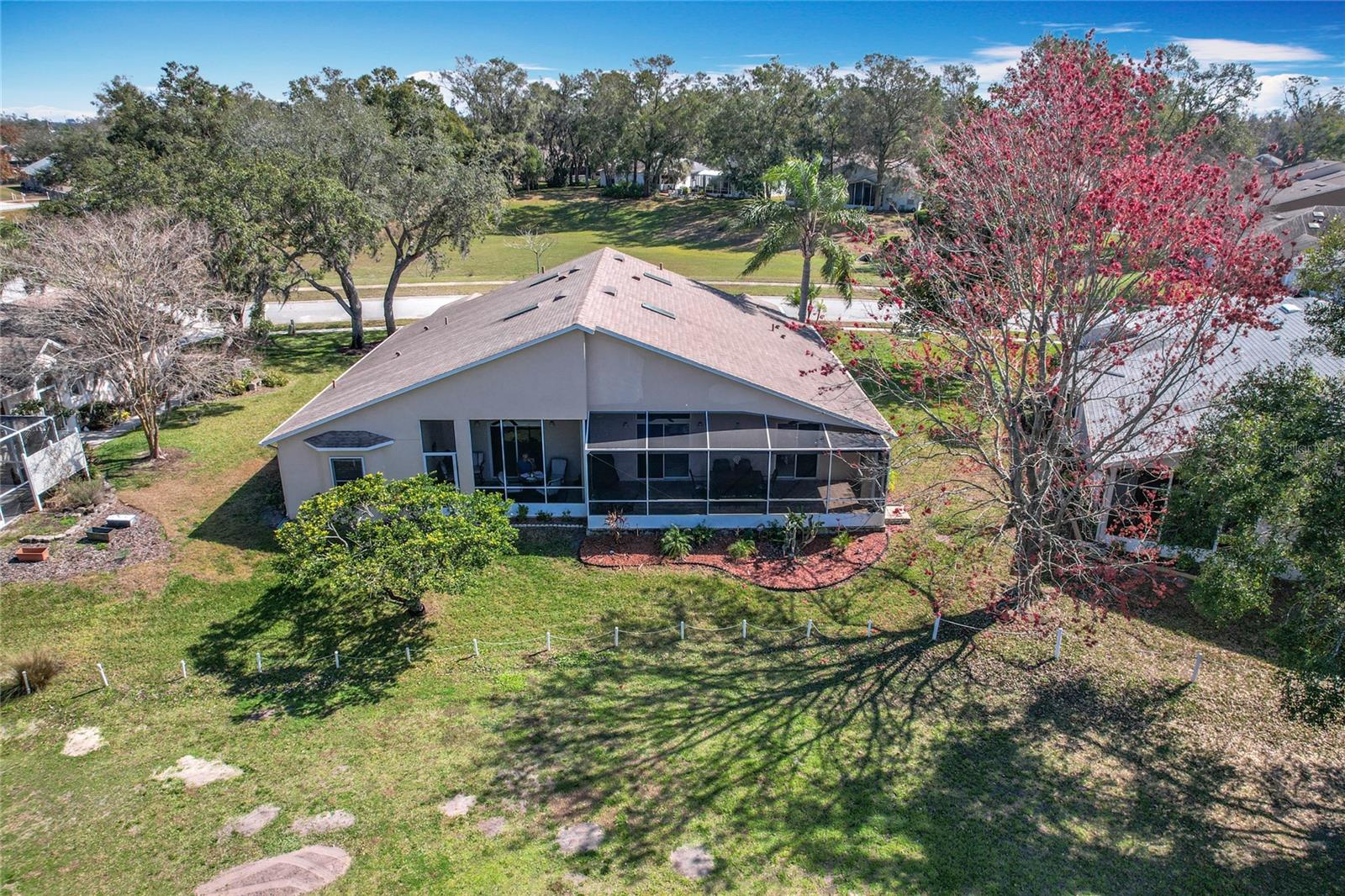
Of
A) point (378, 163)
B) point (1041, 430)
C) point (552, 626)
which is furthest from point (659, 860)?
point (378, 163)

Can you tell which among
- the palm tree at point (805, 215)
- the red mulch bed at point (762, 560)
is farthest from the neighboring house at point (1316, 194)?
the red mulch bed at point (762, 560)

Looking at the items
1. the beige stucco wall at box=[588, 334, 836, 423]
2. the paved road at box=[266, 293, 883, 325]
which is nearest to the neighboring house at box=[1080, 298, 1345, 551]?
the beige stucco wall at box=[588, 334, 836, 423]

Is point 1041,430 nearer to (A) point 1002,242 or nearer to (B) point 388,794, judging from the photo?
(A) point 1002,242

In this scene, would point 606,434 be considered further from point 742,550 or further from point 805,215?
point 805,215

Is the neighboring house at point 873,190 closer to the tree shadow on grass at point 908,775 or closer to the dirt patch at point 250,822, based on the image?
the tree shadow on grass at point 908,775

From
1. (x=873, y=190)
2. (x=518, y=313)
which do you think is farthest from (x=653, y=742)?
(x=873, y=190)
